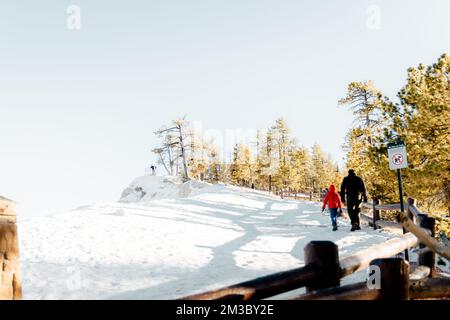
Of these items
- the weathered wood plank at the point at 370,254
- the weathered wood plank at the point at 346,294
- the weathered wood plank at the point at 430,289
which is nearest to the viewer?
the weathered wood plank at the point at 346,294

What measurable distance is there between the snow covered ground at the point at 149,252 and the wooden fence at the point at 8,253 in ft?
13.2

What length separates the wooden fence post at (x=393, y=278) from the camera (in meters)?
3.20

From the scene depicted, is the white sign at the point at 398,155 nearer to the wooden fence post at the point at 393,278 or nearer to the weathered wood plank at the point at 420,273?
the weathered wood plank at the point at 420,273

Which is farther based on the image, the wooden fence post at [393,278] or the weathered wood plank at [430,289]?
the weathered wood plank at [430,289]

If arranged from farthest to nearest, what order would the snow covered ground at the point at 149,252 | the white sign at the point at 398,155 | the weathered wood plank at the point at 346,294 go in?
1. the white sign at the point at 398,155
2. the snow covered ground at the point at 149,252
3. the weathered wood plank at the point at 346,294

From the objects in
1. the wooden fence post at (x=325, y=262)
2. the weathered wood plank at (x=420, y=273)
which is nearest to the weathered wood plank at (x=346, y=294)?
the wooden fence post at (x=325, y=262)

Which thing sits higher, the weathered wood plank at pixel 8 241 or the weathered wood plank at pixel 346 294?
the weathered wood plank at pixel 8 241

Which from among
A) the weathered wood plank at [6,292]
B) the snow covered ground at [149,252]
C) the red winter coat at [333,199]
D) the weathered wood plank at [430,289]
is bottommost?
the snow covered ground at [149,252]

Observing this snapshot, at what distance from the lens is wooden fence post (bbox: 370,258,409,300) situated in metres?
3.20

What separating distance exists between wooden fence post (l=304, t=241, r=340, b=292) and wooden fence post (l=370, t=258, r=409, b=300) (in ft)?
1.33

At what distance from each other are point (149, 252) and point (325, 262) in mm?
6436

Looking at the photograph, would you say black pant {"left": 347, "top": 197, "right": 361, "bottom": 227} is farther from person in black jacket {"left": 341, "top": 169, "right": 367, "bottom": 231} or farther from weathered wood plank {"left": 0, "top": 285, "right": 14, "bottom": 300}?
weathered wood plank {"left": 0, "top": 285, "right": 14, "bottom": 300}

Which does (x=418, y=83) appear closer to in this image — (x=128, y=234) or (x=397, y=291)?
(x=128, y=234)
